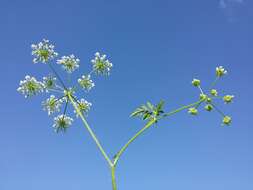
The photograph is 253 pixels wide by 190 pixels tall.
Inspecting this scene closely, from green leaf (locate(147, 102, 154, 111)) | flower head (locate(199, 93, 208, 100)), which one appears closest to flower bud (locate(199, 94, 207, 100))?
flower head (locate(199, 93, 208, 100))

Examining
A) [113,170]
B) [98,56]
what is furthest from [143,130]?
[98,56]

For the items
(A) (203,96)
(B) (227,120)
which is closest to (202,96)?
(A) (203,96)

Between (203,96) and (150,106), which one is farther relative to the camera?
(150,106)

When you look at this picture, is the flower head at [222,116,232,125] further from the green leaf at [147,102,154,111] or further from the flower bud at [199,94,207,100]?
the green leaf at [147,102,154,111]

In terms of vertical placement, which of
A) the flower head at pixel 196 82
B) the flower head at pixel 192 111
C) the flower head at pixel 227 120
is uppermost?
the flower head at pixel 196 82

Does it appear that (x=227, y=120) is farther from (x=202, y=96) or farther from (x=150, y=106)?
(x=150, y=106)

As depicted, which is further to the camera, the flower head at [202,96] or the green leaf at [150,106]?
the green leaf at [150,106]

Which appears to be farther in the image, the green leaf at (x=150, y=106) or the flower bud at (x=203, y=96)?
the green leaf at (x=150, y=106)

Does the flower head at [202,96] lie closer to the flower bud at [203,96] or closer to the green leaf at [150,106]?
the flower bud at [203,96]

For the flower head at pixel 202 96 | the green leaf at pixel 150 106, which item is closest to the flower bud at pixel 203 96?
the flower head at pixel 202 96

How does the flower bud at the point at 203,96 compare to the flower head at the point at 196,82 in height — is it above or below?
below

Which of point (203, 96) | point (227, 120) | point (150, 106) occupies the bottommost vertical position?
point (227, 120)
